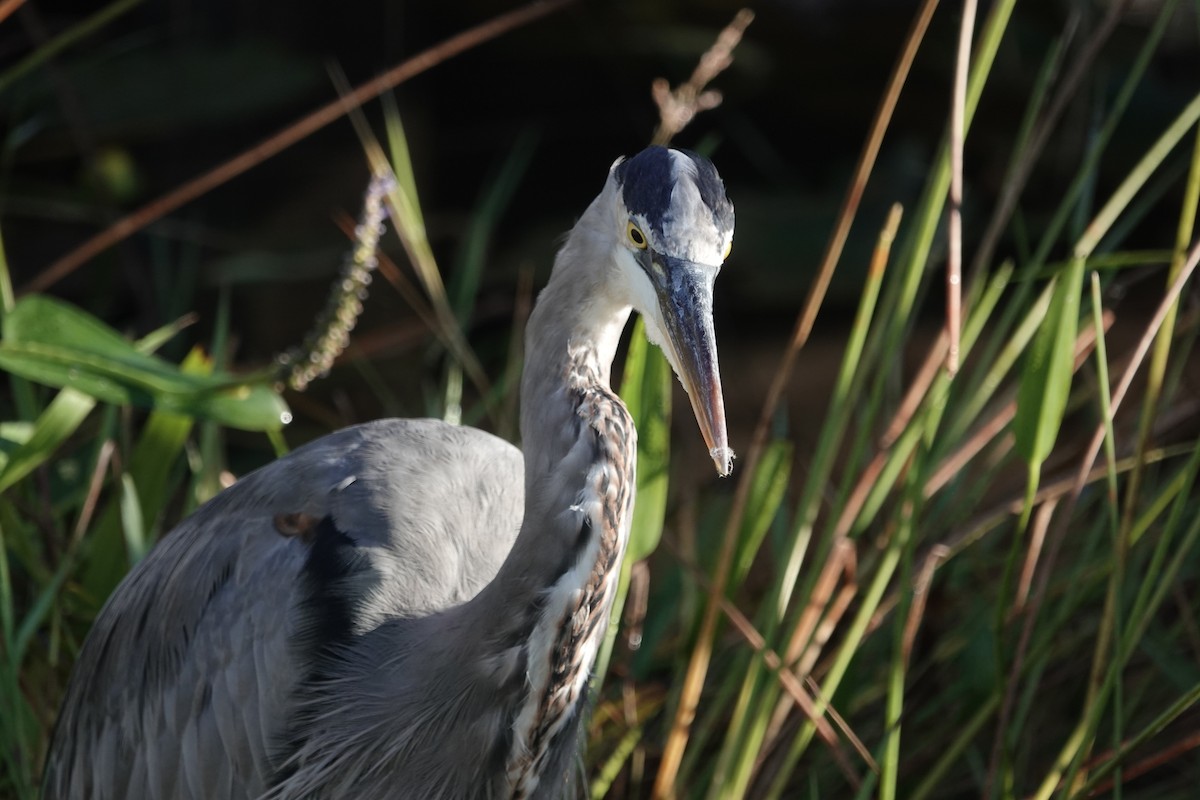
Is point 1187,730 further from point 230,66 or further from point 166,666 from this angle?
point 230,66

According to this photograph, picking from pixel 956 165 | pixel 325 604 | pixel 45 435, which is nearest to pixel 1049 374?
pixel 956 165

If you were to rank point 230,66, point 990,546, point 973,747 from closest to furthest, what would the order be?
point 973,747
point 990,546
point 230,66

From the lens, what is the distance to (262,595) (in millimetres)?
1570

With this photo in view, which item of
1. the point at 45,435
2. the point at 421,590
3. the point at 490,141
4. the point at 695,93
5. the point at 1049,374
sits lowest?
the point at 490,141

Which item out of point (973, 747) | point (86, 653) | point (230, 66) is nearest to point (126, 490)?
point (86, 653)

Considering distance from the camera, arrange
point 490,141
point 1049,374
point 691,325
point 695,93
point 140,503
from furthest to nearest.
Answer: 1. point 490,141
2. point 140,503
3. point 695,93
4. point 1049,374
5. point 691,325

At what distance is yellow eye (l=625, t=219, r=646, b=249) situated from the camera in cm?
129

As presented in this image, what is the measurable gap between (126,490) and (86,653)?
0.21 metres

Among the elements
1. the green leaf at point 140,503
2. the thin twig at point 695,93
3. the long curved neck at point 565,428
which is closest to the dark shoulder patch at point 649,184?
the long curved neck at point 565,428

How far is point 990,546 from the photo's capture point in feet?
7.66

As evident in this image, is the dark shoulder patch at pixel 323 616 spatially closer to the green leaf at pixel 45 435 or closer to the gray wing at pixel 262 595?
the gray wing at pixel 262 595

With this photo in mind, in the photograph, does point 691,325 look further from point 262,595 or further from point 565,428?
point 262,595

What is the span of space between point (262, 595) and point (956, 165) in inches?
35.1

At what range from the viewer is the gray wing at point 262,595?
157 cm
